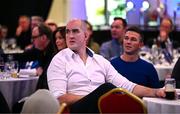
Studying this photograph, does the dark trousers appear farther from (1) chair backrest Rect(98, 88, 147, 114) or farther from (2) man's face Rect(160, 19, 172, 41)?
(2) man's face Rect(160, 19, 172, 41)

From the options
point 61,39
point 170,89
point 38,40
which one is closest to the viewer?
point 170,89

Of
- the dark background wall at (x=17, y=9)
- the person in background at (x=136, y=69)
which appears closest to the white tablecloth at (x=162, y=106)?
the person in background at (x=136, y=69)

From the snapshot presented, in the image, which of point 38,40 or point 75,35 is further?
point 38,40

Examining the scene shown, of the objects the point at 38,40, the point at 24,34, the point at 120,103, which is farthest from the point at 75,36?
the point at 24,34

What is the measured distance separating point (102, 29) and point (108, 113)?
8885 mm

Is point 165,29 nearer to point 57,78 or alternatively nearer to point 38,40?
point 38,40

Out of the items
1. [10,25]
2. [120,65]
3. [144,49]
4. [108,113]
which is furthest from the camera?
[10,25]

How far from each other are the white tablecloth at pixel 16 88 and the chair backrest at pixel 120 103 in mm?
2023

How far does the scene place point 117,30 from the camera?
23.3ft

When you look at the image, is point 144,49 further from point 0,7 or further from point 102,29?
point 0,7

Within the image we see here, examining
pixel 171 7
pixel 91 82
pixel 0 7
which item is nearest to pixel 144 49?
pixel 171 7

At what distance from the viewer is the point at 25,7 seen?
41.0 feet

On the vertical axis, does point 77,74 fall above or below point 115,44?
above

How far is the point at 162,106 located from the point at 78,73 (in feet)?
3.12
